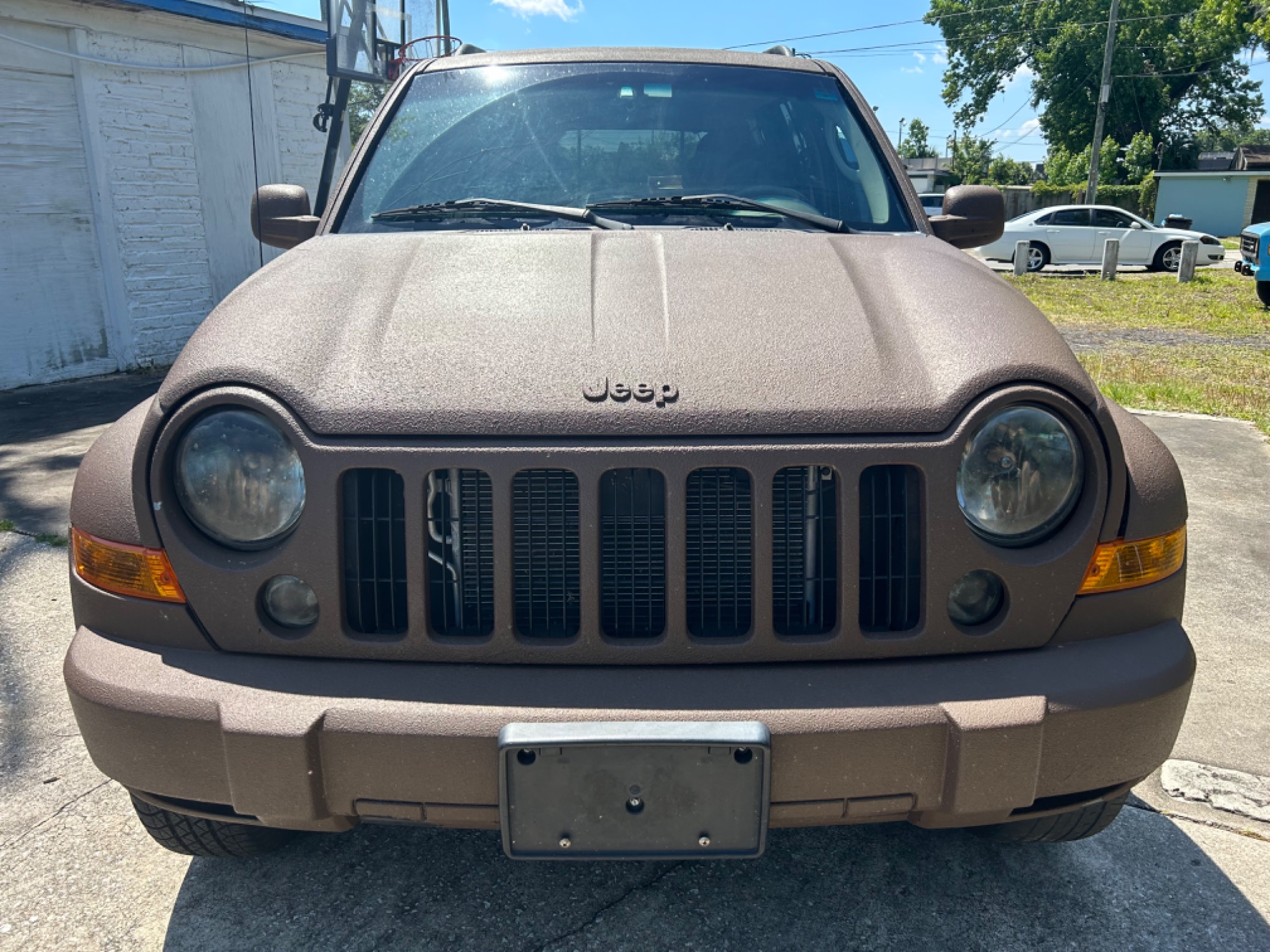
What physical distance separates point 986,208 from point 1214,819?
201 cm

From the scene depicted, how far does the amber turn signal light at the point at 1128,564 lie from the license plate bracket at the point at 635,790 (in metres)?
0.77

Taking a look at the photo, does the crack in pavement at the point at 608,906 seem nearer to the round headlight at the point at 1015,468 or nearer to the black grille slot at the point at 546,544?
the black grille slot at the point at 546,544

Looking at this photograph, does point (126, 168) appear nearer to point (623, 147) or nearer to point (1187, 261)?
point (623, 147)

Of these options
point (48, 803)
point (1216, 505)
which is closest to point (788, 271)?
point (48, 803)

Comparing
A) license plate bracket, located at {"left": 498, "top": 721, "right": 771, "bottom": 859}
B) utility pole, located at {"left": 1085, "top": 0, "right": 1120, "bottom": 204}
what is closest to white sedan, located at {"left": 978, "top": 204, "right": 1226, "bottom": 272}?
utility pole, located at {"left": 1085, "top": 0, "right": 1120, "bottom": 204}

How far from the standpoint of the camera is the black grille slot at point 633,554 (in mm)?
2043

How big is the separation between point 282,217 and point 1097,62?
180 feet

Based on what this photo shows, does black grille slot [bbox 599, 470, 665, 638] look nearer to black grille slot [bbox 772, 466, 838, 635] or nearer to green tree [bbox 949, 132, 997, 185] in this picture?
black grille slot [bbox 772, 466, 838, 635]

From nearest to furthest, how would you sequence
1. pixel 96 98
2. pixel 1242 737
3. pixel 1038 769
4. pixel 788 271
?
pixel 1038 769, pixel 788 271, pixel 1242 737, pixel 96 98

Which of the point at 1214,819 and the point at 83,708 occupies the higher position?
the point at 83,708

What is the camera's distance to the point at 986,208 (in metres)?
3.48

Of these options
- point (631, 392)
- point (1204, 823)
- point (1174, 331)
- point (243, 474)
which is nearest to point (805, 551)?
point (631, 392)

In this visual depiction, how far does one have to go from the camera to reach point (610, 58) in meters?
3.54

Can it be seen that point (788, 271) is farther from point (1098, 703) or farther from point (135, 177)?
point (135, 177)
